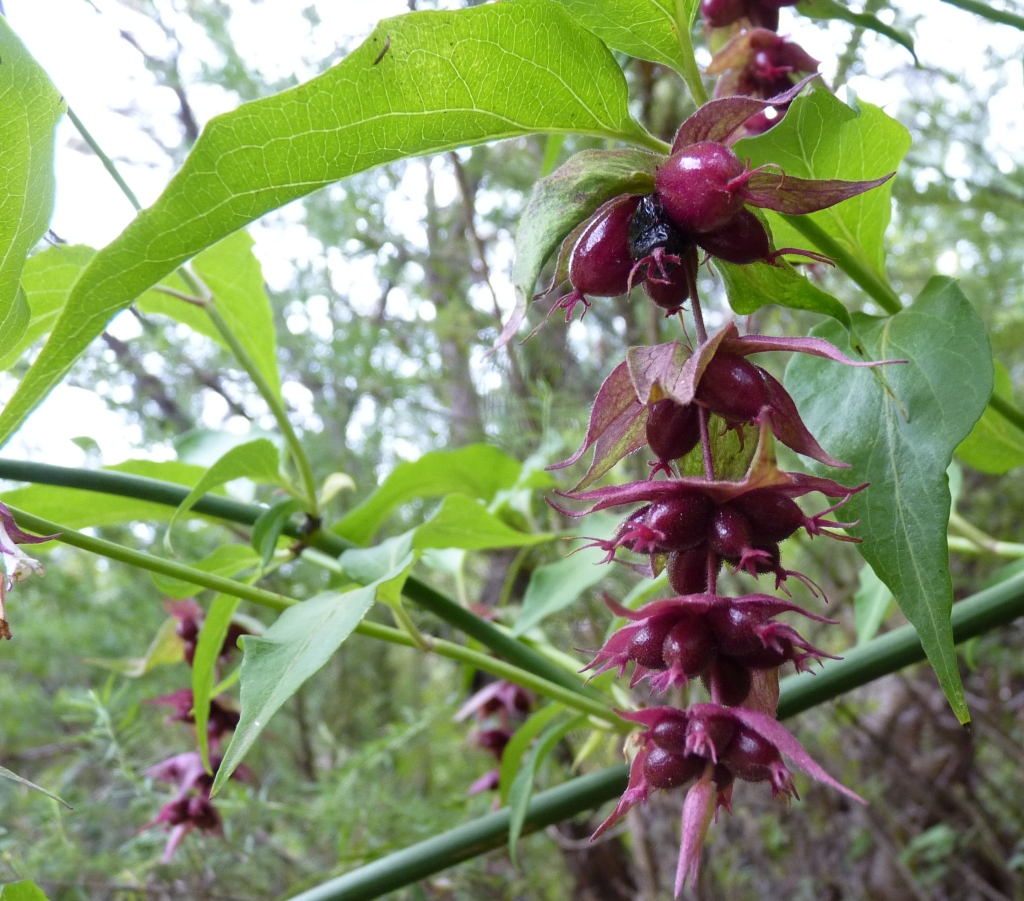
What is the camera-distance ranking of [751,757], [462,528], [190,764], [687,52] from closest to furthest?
[751,757] → [687,52] → [462,528] → [190,764]

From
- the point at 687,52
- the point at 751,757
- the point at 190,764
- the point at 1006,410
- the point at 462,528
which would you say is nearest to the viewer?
the point at 751,757

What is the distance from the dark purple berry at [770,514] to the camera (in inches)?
9.4

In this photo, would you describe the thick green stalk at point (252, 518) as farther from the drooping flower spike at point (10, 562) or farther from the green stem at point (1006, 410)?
the green stem at point (1006, 410)

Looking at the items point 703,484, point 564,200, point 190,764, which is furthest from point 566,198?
point 190,764

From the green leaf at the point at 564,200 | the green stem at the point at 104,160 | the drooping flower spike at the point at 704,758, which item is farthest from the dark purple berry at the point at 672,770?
the green stem at the point at 104,160

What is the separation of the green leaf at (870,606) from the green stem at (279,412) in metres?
0.37

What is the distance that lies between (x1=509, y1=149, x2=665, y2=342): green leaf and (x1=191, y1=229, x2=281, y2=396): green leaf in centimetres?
36

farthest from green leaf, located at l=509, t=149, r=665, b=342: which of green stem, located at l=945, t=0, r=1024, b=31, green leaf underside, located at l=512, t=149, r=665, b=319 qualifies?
green stem, located at l=945, t=0, r=1024, b=31

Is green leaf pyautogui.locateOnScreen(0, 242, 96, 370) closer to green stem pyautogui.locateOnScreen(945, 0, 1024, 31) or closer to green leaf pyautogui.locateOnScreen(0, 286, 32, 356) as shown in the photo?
green leaf pyautogui.locateOnScreen(0, 286, 32, 356)

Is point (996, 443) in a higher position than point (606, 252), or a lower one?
higher

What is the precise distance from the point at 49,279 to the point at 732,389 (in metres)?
0.42

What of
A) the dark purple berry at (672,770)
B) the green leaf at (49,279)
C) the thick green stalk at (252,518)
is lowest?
the dark purple berry at (672,770)

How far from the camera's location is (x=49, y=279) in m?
0.49

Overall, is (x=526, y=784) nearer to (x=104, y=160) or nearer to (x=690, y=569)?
(x=690, y=569)
